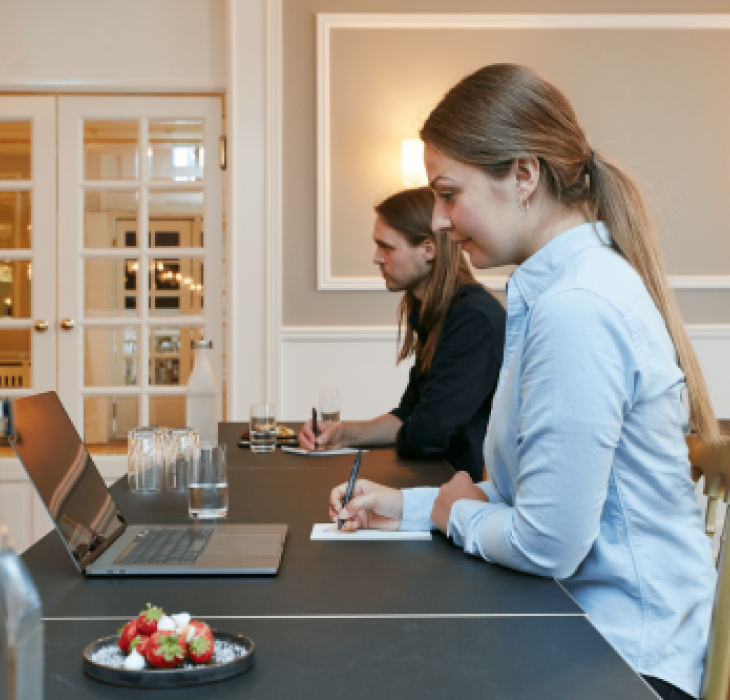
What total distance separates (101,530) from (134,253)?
339 cm

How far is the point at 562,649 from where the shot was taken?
88 centimetres

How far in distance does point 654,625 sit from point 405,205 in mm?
1600

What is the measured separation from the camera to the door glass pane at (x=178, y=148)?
14.6 ft

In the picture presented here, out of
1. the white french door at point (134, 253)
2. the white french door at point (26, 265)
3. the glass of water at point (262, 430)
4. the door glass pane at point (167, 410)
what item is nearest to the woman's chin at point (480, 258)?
the glass of water at point (262, 430)

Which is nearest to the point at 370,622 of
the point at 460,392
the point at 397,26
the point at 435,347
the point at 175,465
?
the point at 175,465

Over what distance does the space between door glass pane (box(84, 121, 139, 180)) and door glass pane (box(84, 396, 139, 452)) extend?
1081mm

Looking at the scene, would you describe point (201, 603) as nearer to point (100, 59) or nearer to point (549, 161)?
point (549, 161)

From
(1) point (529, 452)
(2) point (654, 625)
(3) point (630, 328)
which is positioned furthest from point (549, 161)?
(2) point (654, 625)

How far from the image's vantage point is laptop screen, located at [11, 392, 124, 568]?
1.12m

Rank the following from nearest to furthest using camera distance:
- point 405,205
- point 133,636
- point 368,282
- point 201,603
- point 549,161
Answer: point 133,636 → point 201,603 → point 549,161 → point 405,205 → point 368,282

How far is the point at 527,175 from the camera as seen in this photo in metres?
1.30

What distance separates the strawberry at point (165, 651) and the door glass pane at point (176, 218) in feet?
12.6

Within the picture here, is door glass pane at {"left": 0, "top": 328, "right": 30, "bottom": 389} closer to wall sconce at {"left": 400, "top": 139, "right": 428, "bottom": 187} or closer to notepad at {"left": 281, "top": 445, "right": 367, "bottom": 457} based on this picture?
wall sconce at {"left": 400, "top": 139, "right": 428, "bottom": 187}

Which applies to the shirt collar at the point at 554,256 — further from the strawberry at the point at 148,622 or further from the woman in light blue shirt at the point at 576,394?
the strawberry at the point at 148,622
